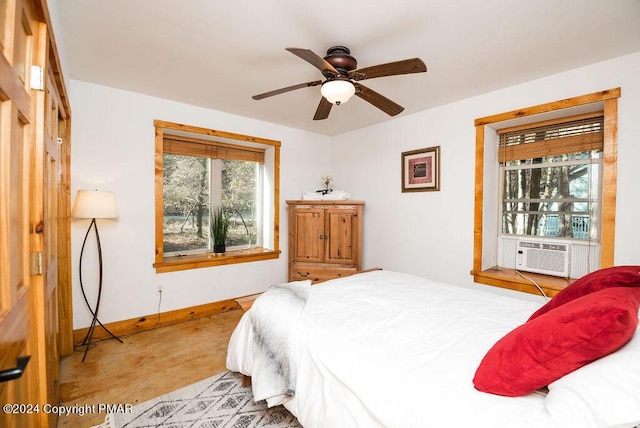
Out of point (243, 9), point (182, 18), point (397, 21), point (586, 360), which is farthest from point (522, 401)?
point (182, 18)

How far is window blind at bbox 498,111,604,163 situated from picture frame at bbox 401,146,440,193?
0.66 metres

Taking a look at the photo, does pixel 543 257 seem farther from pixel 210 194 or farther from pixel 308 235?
pixel 210 194

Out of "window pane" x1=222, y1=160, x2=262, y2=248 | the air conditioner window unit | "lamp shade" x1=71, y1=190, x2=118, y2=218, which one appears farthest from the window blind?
"lamp shade" x1=71, y1=190, x2=118, y2=218

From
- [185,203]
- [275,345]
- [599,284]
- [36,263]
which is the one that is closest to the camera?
[36,263]

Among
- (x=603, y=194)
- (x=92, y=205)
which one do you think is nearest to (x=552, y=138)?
(x=603, y=194)

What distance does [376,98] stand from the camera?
2152 mm

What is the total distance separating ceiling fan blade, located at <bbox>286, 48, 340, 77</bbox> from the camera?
5.01 feet

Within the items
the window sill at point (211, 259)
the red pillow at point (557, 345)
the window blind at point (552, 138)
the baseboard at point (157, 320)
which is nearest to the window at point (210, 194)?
the window sill at point (211, 259)

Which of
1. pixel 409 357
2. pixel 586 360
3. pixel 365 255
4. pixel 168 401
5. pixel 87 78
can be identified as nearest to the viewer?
pixel 586 360

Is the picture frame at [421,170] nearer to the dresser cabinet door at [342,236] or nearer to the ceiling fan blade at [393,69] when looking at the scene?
the dresser cabinet door at [342,236]

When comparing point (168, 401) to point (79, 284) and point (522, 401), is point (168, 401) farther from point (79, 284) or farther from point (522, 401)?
point (522, 401)

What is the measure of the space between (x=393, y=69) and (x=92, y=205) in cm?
263

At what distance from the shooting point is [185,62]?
91.9 inches

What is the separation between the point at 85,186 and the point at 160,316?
154 centimetres
